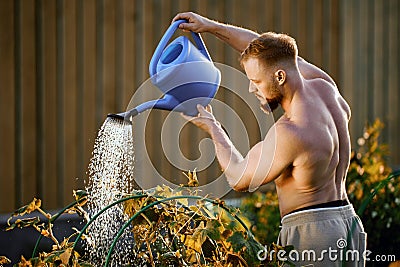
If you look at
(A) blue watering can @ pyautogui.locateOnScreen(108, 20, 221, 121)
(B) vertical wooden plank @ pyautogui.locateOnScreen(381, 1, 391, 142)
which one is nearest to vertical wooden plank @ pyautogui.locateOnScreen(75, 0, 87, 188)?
(A) blue watering can @ pyautogui.locateOnScreen(108, 20, 221, 121)

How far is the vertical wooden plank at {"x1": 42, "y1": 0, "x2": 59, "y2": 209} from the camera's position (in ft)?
15.2

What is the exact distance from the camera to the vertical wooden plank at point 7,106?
14.6 feet

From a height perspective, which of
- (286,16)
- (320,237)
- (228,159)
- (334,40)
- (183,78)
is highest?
(286,16)

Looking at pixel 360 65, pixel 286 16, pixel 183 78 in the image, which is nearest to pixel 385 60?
pixel 360 65

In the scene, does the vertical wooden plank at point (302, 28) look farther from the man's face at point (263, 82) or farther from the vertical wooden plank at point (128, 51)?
the man's face at point (263, 82)

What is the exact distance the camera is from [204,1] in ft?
17.9

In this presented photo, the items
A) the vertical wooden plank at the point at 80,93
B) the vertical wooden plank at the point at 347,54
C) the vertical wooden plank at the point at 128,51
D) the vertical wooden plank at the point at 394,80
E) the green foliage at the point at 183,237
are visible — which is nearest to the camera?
the green foliage at the point at 183,237

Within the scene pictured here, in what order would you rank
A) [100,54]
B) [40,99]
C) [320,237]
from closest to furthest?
[320,237], [40,99], [100,54]

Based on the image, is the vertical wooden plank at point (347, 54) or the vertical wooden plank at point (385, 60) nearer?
the vertical wooden plank at point (347, 54)

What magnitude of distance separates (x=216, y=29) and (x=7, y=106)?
1797 mm

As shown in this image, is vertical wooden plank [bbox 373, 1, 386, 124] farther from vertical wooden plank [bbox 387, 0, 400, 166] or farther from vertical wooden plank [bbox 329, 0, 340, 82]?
vertical wooden plank [bbox 329, 0, 340, 82]

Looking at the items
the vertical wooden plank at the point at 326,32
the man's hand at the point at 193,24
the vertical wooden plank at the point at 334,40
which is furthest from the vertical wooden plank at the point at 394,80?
the man's hand at the point at 193,24

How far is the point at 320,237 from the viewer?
266 centimetres

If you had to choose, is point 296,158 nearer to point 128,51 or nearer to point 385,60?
point 128,51
